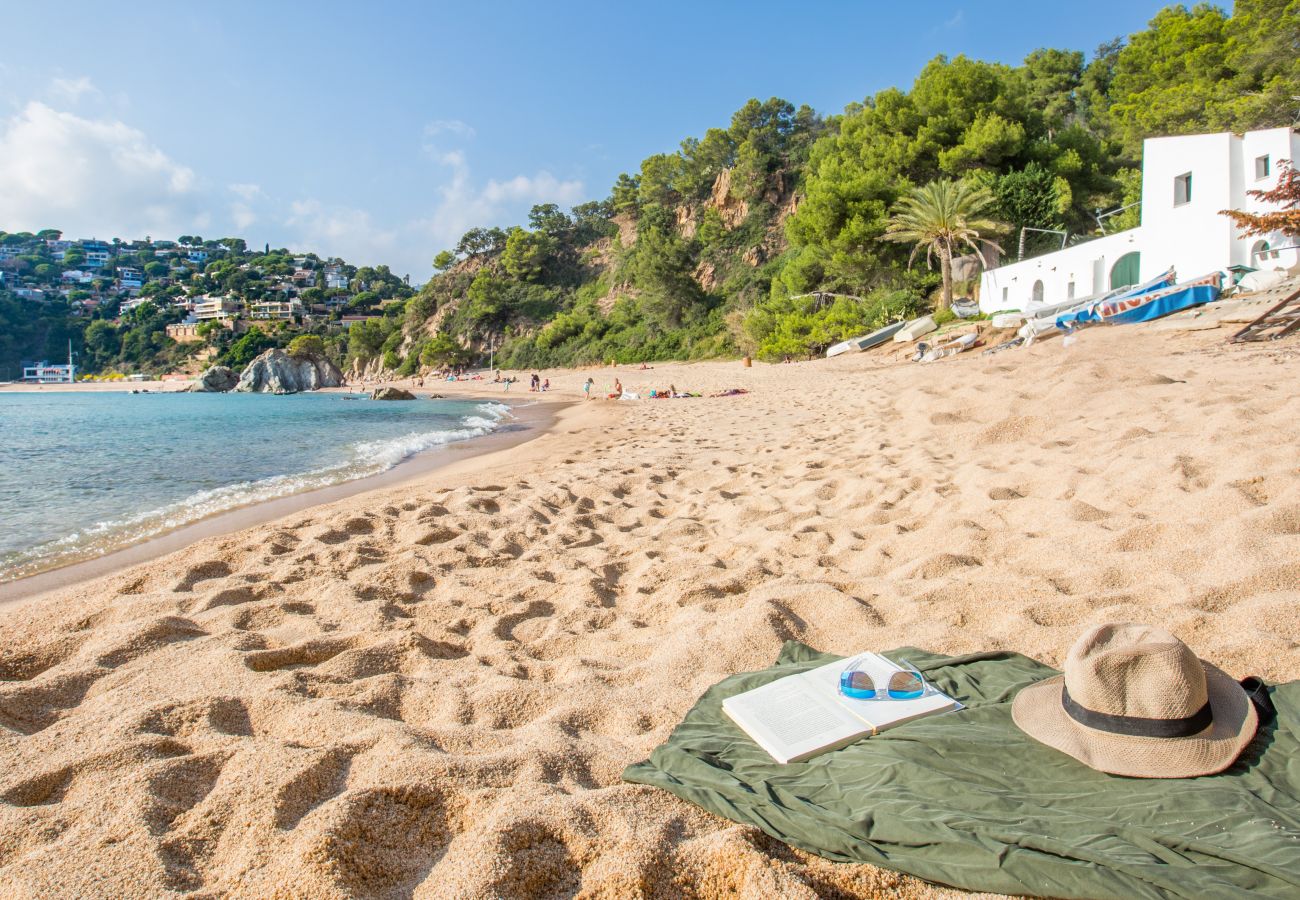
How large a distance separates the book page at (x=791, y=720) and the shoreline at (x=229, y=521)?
190 inches

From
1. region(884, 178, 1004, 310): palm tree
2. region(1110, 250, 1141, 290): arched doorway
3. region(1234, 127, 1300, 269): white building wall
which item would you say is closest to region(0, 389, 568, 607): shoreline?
region(1234, 127, 1300, 269): white building wall

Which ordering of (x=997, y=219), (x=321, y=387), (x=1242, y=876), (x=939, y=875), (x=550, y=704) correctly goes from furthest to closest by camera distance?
1. (x=321, y=387)
2. (x=997, y=219)
3. (x=550, y=704)
4. (x=939, y=875)
5. (x=1242, y=876)

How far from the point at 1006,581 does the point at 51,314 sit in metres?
126

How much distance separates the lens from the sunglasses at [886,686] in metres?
2.17

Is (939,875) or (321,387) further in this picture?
(321,387)

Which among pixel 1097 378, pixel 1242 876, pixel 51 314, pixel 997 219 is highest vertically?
pixel 51 314

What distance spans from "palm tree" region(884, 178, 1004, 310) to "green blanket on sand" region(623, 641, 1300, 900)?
2431 cm

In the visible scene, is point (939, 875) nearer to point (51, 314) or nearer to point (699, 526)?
point (699, 526)

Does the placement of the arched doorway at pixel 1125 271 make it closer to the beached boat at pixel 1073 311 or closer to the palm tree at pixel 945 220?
the beached boat at pixel 1073 311

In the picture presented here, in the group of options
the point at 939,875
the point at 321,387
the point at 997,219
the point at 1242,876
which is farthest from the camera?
the point at 321,387

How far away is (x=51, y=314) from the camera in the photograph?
307 ft

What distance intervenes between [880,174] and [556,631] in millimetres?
28529

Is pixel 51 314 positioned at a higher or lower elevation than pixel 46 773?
higher

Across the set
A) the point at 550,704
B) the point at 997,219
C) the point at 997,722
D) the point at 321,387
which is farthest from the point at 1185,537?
the point at 321,387
